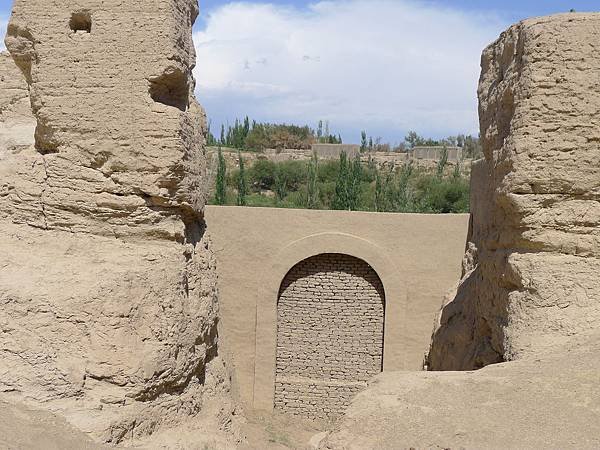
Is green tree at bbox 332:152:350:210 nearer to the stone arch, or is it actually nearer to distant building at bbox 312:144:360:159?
distant building at bbox 312:144:360:159

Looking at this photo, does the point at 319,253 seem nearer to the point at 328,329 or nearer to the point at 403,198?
the point at 328,329

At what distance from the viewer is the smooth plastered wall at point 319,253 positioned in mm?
9516

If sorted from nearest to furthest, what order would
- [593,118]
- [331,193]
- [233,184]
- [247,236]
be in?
[593,118] → [247,236] → [331,193] → [233,184]

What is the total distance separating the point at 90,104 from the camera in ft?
14.5

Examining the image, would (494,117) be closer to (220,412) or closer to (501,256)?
(501,256)

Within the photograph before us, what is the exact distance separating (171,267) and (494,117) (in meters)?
2.92

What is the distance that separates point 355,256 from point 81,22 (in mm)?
6047

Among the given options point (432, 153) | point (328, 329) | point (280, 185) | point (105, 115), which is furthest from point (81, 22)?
point (432, 153)

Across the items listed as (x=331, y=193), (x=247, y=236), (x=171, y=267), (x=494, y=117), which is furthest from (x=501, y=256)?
(x=331, y=193)

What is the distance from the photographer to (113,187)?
443 centimetres

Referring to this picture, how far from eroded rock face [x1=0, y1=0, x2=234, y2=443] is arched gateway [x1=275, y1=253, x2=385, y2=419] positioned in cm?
A: 518

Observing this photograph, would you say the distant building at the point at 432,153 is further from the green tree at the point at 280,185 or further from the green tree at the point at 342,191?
the green tree at the point at 342,191

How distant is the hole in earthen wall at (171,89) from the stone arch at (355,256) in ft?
16.2

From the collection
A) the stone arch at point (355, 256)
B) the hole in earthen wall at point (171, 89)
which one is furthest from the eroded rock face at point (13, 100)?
the stone arch at point (355, 256)
